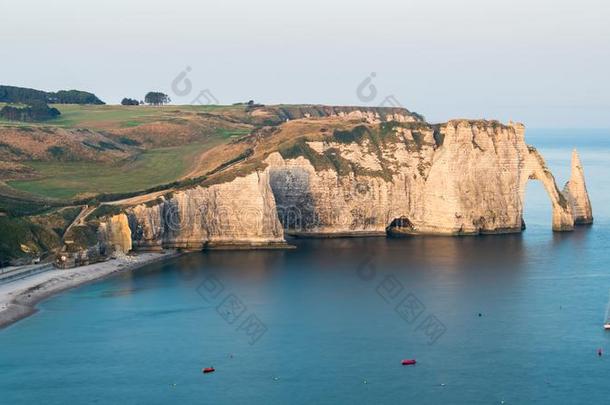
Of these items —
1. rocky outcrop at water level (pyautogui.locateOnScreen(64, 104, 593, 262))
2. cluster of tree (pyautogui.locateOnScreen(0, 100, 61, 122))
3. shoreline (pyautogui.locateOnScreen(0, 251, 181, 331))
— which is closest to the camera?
shoreline (pyautogui.locateOnScreen(0, 251, 181, 331))

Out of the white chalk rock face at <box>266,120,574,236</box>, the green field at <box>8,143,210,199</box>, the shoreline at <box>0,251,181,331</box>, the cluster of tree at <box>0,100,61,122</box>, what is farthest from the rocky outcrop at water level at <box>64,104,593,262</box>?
the cluster of tree at <box>0,100,61,122</box>

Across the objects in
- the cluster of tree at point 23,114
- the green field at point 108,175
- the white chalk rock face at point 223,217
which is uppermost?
the cluster of tree at point 23,114

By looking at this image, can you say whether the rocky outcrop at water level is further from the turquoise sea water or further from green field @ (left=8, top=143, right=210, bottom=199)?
green field @ (left=8, top=143, right=210, bottom=199)

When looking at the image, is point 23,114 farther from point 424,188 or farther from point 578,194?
point 578,194

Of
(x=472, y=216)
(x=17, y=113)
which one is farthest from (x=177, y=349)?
(x=17, y=113)

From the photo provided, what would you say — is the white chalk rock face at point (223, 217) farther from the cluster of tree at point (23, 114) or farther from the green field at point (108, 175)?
the cluster of tree at point (23, 114)

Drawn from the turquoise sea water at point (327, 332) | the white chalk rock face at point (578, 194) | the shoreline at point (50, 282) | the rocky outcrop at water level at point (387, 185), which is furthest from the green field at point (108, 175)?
the white chalk rock face at point (578, 194)
